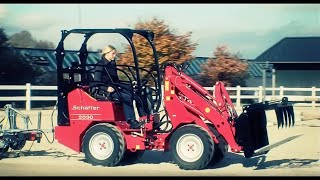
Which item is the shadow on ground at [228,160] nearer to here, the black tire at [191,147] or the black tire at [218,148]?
the black tire at [218,148]

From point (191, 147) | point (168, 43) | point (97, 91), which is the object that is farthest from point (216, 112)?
point (168, 43)

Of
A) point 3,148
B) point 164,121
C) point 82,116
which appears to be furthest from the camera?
point 3,148

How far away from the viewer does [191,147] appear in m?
9.96

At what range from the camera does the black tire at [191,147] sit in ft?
32.3

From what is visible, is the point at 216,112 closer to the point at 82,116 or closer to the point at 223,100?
the point at 223,100

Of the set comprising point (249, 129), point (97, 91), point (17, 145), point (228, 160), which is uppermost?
point (97, 91)

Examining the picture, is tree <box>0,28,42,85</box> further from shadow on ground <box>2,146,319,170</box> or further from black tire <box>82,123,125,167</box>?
black tire <box>82,123,125,167</box>

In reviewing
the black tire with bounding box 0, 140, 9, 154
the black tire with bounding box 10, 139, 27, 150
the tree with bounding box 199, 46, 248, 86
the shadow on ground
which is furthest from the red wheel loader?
the tree with bounding box 199, 46, 248, 86

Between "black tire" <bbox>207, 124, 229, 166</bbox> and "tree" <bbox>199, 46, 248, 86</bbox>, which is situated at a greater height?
"tree" <bbox>199, 46, 248, 86</bbox>

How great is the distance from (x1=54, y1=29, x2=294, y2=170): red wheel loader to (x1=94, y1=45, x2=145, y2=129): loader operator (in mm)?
96

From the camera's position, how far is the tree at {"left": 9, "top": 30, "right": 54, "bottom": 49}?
3441 centimetres

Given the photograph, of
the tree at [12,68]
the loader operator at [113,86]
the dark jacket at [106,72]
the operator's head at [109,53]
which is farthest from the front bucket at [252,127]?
the tree at [12,68]

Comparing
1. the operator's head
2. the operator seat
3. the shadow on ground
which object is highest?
the operator's head

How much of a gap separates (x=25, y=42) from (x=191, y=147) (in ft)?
93.4
